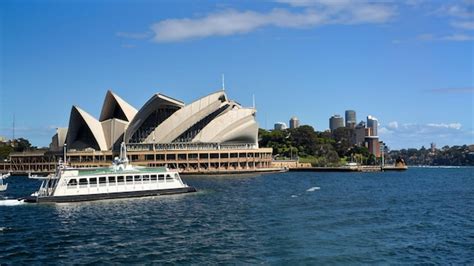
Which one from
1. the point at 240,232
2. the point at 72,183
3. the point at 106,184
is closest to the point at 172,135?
the point at 106,184

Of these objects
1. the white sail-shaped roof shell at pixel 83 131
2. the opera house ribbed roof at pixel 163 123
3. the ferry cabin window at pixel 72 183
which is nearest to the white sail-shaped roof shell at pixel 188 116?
the opera house ribbed roof at pixel 163 123

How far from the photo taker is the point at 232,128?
384 ft

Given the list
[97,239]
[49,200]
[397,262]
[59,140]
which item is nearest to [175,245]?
[97,239]

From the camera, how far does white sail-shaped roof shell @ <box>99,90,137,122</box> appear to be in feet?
378

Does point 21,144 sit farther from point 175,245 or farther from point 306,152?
point 175,245

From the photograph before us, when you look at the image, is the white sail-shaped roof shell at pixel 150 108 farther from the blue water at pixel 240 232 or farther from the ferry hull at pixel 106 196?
the blue water at pixel 240 232

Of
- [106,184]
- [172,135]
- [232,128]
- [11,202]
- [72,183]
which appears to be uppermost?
[232,128]

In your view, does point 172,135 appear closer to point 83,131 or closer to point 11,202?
point 83,131

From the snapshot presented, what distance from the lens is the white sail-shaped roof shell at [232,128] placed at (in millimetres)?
115375

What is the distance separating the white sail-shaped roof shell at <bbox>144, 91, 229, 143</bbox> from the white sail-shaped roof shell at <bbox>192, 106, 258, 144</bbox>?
2.99 metres

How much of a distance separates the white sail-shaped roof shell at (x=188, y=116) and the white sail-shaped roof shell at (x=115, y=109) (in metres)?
8.62

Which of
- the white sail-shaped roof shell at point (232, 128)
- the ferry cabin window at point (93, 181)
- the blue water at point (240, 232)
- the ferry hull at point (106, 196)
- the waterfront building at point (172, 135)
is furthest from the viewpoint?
the white sail-shaped roof shell at point (232, 128)

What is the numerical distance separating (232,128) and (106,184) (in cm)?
6747

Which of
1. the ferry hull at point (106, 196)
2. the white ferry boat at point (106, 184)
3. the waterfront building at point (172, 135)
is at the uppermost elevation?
the waterfront building at point (172, 135)
